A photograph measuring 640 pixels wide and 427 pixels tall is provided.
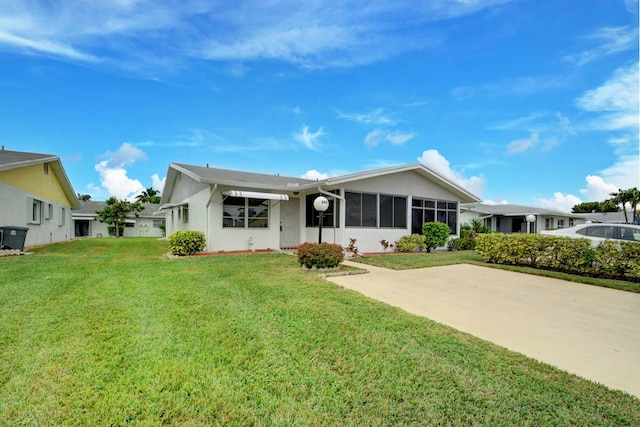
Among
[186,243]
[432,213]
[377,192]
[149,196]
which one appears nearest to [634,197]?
[432,213]

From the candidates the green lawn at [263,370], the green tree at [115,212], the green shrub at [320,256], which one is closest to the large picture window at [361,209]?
the green shrub at [320,256]

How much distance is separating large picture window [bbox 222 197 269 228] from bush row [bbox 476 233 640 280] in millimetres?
9477

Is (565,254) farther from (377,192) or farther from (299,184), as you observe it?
(299,184)


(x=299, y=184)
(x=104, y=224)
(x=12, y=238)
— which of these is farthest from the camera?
(x=104, y=224)

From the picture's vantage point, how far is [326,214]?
13594mm

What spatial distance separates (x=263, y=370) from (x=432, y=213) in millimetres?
15165

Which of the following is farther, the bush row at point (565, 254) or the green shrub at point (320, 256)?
the green shrub at point (320, 256)

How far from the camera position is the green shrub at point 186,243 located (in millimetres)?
12031

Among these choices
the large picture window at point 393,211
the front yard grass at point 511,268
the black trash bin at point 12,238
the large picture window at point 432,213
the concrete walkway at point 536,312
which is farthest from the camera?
the large picture window at point 432,213

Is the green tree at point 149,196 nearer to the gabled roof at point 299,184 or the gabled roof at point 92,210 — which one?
the gabled roof at point 92,210

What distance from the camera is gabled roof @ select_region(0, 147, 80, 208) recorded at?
12680mm

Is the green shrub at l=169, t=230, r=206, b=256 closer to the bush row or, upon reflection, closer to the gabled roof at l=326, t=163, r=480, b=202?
the gabled roof at l=326, t=163, r=480, b=202

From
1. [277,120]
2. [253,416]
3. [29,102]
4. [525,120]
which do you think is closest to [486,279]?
[253,416]

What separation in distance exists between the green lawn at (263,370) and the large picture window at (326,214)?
7.90 m
